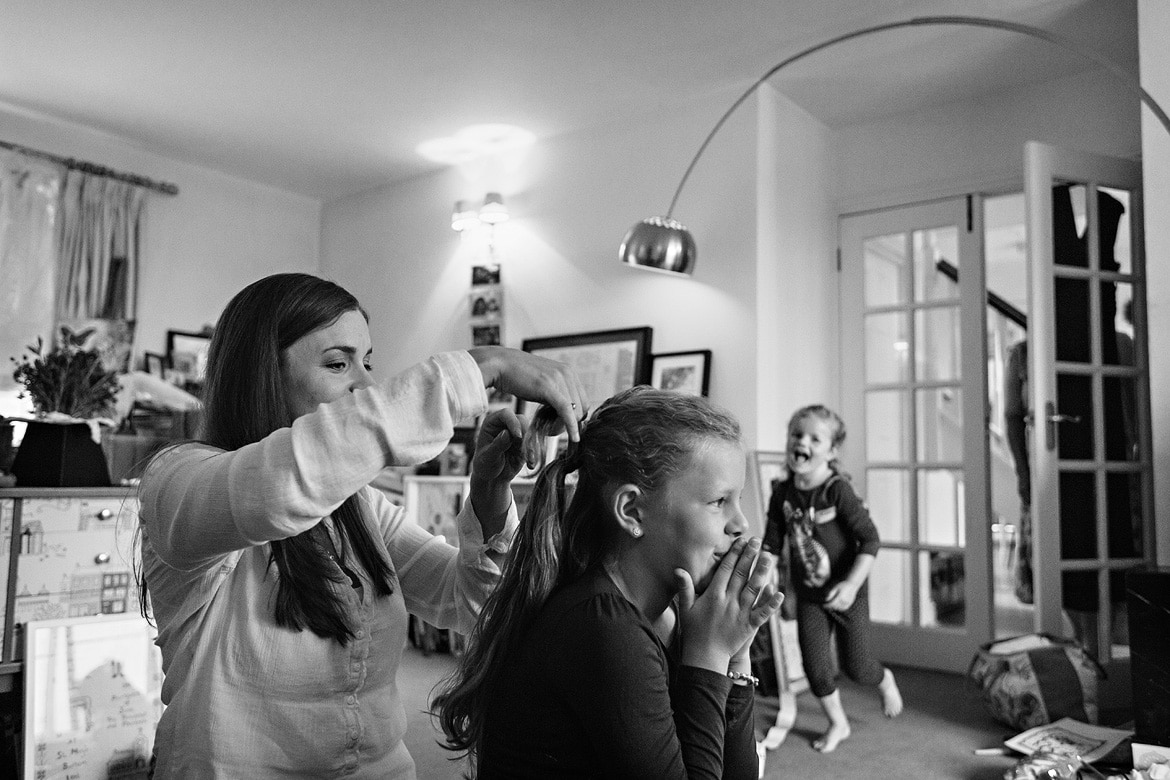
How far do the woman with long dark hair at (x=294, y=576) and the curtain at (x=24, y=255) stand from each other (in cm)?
438

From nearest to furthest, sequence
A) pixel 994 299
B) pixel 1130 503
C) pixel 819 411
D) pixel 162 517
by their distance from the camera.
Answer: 1. pixel 162 517
2. pixel 819 411
3. pixel 1130 503
4. pixel 994 299

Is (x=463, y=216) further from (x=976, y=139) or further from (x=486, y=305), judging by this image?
(x=976, y=139)

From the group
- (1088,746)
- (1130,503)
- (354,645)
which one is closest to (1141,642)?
(1088,746)

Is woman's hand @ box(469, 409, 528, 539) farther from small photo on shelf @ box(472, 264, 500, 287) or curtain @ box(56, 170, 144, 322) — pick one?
curtain @ box(56, 170, 144, 322)

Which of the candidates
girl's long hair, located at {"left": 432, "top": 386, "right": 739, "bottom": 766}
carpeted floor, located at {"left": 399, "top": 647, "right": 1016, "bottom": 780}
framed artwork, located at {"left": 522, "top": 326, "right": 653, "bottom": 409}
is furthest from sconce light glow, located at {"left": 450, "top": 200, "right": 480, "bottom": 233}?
girl's long hair, located at {"left": 432, "top": 386, "right": 739, "bottom": 766}

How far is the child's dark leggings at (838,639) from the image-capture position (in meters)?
3.30

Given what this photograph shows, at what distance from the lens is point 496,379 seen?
0.95 metres

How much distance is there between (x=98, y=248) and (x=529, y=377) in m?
5.07

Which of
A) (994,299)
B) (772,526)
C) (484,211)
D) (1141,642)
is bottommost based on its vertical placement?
(1141,642)

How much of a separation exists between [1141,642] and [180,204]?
17.9 feet

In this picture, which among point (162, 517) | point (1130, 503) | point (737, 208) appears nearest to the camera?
point (162, 517)

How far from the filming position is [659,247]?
388cm

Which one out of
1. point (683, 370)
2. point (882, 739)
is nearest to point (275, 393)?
point (882, 739)

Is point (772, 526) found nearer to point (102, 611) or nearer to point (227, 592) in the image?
point (102, 611)
